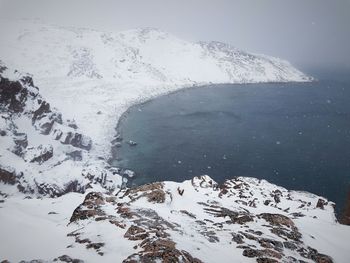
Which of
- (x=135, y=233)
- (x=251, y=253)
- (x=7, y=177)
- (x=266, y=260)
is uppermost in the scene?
(x=266, y=260)

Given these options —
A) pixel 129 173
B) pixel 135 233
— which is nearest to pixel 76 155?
pixel 129 173

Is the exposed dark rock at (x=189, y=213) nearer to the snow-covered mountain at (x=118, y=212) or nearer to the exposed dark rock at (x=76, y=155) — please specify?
the snow-covered mountain at (x=118, y=212)

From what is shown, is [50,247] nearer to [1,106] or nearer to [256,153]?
[1,106]

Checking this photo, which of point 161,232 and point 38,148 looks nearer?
point 161,232

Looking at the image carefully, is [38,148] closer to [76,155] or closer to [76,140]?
[76,155]

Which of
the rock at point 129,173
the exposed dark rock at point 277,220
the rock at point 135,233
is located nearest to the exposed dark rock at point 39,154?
the rock at point 129,173

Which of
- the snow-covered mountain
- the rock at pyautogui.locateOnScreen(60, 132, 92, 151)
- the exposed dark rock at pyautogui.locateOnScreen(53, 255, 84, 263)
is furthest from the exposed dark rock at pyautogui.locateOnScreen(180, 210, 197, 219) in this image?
the rock at pyautogui.locateOnScreen(60, 132, 92, 151)

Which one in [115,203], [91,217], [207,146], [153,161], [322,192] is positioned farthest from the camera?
[207,146]

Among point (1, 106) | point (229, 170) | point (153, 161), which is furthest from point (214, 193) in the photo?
point (1, 106)

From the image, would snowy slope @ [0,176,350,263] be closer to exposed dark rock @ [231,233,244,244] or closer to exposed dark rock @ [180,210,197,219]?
exposed dark rock @ [231,233,244,244]
